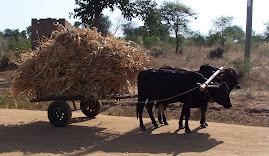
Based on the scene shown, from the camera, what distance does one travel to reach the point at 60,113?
9.38m

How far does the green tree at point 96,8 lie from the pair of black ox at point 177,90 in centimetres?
1269

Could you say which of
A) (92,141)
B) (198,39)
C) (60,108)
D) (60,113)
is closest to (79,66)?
(60,108)

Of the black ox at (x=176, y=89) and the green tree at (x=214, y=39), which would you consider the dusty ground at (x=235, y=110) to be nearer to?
the black ox at (x=176, y=89)

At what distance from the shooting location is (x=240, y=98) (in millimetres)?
13117

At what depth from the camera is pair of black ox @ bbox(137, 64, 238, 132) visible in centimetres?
848

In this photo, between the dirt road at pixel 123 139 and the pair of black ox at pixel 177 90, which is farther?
the pair of black ox at pixel 177 90

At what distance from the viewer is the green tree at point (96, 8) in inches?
823

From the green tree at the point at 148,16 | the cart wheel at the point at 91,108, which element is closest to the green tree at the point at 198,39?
the green tree at the point at 148,16

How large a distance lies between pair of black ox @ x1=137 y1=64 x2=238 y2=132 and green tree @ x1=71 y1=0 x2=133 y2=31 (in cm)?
1269

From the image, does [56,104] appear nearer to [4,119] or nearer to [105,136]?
[105,136]

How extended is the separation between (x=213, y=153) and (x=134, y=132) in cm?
270

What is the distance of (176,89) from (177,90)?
0.13 feet

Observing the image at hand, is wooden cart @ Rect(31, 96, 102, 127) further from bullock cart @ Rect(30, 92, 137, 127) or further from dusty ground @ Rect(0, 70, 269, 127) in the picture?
dusty ground @ Rect(0, 70, 269, 127)

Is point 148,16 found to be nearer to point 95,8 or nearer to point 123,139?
point 95,8
